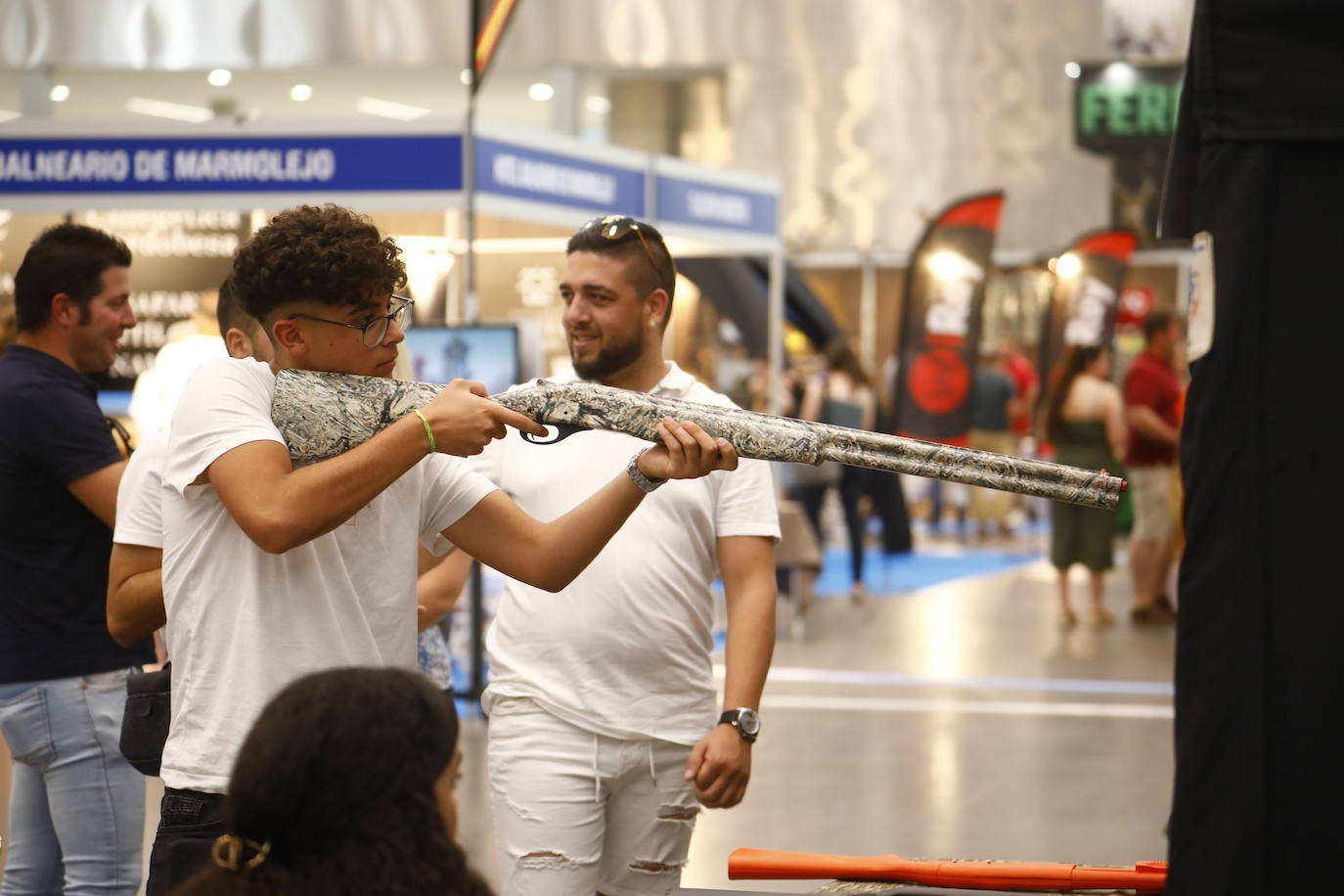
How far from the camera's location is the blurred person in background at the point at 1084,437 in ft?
35.8

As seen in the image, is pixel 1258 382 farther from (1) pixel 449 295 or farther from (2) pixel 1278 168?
(1) pixel 449 295

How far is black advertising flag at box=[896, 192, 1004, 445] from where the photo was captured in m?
12.7

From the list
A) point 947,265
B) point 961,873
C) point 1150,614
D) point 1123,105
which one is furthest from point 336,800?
point 1123,105

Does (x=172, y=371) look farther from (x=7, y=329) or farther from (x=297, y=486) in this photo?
(x=297, y=486)

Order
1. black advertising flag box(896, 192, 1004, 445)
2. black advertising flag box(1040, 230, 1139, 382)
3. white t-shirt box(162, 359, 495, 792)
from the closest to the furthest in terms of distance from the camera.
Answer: white t-shirt box(162, 359, 495, 792), black advertising flag box(896, 192, 1004, 445), black advertising flag box(1040, 230, 1139, 382)

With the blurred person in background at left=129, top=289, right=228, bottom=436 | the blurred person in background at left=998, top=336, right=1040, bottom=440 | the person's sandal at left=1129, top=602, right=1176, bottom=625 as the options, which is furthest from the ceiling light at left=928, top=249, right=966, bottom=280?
the blurred person in background at left=129, top=289, right=228, bottom=436

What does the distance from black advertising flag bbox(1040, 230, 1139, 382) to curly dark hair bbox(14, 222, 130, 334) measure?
1165 centimetres

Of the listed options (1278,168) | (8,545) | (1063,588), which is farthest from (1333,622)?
(1063,588)

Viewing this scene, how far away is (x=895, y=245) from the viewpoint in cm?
2373

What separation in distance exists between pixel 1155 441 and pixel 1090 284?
445 centimetres

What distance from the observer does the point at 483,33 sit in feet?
24.4

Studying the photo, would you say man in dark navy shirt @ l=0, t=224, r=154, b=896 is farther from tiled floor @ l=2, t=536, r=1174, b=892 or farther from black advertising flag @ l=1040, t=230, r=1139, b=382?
black advertising flag @ l=1040, t=230, r=1139, b=382

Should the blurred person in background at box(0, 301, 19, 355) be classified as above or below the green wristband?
above

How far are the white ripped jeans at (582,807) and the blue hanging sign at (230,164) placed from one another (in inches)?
202
